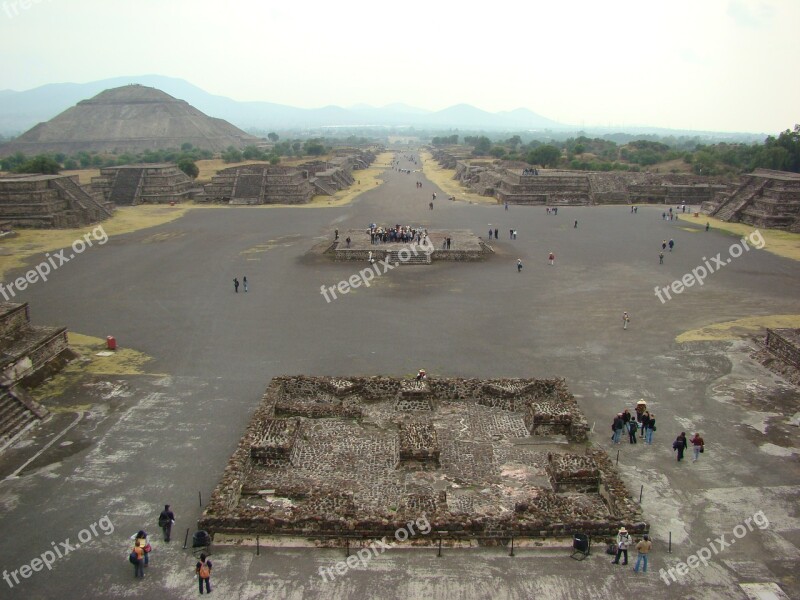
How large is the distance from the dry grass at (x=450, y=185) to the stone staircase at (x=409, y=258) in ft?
90.8

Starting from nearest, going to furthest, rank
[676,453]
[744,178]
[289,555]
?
[289,555], [676,453], [744,178]

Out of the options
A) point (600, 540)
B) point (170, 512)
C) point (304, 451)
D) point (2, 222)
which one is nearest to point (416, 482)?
point (304, 451)

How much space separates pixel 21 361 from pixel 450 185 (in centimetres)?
6310

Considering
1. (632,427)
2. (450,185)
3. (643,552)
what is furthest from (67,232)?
(450,185)

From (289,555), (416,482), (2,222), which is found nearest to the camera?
(289,555)

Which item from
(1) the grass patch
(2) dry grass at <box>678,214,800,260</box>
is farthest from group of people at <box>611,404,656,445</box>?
(2) dry grass at <box>678,214,800,260</box>

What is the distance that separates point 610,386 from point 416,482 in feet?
24.9

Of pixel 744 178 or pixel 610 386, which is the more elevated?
pixel 744 178

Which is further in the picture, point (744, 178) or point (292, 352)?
point (744, 178)

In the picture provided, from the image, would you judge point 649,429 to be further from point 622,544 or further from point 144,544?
point 144,544

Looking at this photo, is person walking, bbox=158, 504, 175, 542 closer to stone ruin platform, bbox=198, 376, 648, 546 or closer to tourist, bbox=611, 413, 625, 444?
stone ruin platform, bbox=198, 376, 648, 546

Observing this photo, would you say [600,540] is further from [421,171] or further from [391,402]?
[421,171]

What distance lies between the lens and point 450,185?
74625mm

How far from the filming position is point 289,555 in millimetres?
10086
